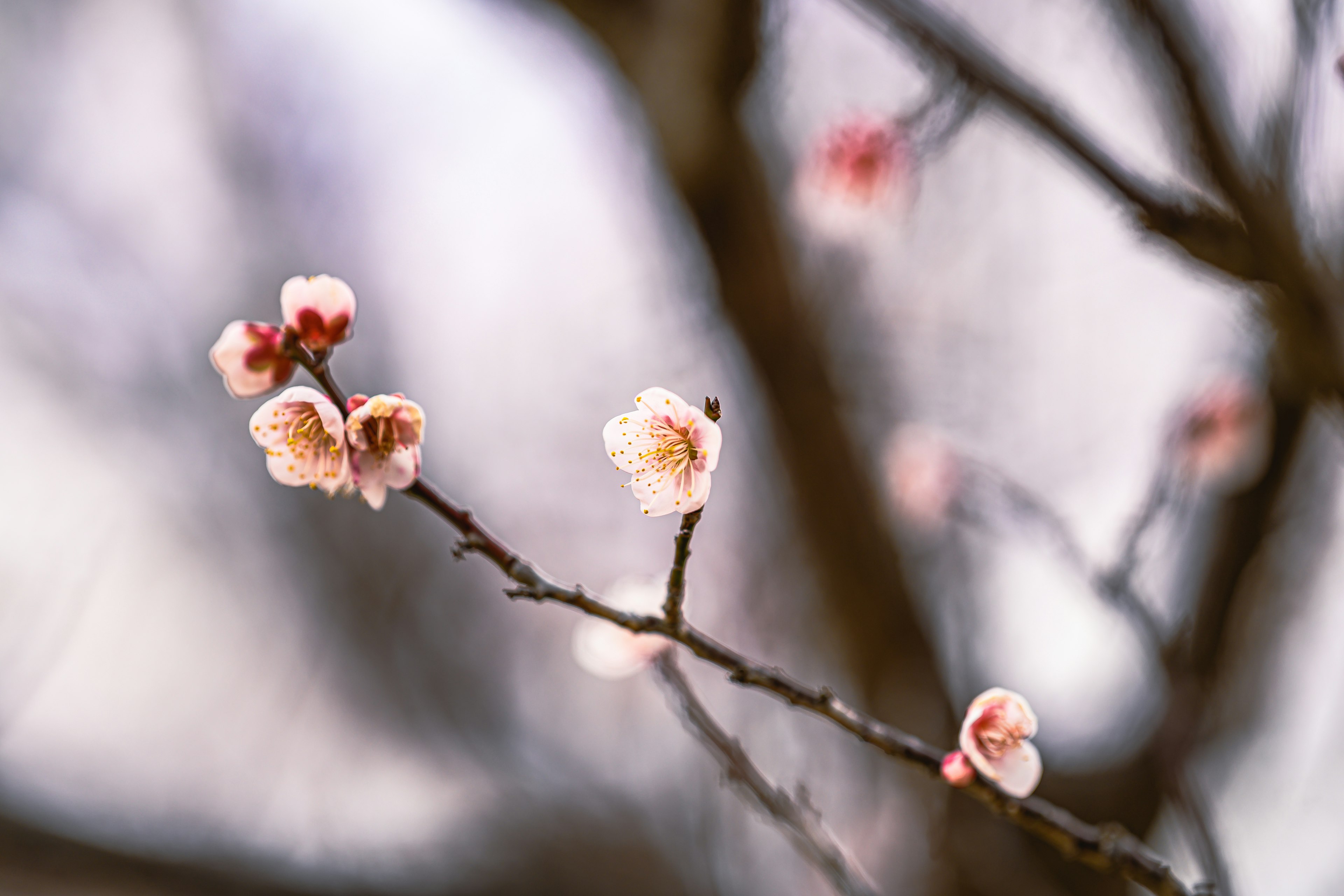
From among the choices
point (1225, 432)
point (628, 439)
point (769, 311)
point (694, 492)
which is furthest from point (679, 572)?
point (1225, 432)

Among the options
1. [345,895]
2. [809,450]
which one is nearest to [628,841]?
[345,895]

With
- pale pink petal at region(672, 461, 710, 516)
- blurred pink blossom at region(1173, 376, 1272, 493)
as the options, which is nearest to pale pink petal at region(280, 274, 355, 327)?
pale pink petal at region(672, 461, 710, 516)

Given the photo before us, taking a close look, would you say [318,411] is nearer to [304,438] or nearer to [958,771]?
[304,438]

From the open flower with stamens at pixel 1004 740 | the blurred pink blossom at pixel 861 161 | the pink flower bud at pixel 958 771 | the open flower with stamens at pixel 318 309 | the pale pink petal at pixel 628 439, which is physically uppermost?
the blurred pink blossom at pixel 861 161

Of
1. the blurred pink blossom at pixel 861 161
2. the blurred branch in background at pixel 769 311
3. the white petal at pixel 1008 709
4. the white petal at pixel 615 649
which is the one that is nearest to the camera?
the white petal at pixel 1008 709

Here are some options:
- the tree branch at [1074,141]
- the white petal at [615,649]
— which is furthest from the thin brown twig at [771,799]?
the tree branch at [1074,141]

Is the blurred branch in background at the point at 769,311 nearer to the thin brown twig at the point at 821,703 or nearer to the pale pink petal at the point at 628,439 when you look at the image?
the pale pink petal at the point at 628,439
